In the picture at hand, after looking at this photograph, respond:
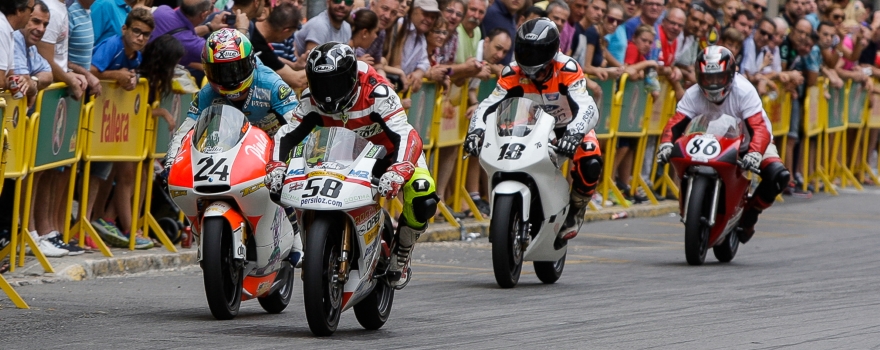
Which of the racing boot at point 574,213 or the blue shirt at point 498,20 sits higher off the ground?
the blue shirt at point 498,20

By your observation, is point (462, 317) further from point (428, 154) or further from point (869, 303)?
point (428, 154)

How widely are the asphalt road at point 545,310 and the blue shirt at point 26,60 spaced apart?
146 cm

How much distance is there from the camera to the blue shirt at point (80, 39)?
11148 millimetres

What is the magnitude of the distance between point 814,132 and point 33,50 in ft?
44.6

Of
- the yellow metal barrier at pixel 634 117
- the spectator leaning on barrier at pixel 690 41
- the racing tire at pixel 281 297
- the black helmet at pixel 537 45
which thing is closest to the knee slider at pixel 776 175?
the black helmet at pixel 537 45

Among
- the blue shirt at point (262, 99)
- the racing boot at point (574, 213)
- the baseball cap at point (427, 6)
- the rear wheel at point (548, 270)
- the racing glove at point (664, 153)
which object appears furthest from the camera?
the baseball cap at point (427, 6)

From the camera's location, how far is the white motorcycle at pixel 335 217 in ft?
24.9

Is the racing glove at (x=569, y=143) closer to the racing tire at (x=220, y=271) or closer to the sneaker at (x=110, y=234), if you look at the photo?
the racing tire at (x=220, y=271)

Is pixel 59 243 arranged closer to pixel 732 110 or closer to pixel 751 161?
pixel 751 161

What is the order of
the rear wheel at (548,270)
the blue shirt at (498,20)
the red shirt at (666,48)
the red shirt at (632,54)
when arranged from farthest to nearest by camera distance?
the red shirt at (666,48) < the red shirt at (632,54) < the blue shirt at (498,20) < the rear wheel at (548,270)

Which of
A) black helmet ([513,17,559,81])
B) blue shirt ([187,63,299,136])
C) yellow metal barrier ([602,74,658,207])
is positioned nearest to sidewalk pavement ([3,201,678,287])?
blue shirt ([187,63,299,136])

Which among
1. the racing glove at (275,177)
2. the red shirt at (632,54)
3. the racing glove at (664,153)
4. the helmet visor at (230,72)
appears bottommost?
the red shirt at (632,54)

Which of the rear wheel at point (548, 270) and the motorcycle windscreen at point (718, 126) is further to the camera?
the motorcycle windscreen at point (718, 126)

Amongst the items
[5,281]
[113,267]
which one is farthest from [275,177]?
[113,267]
